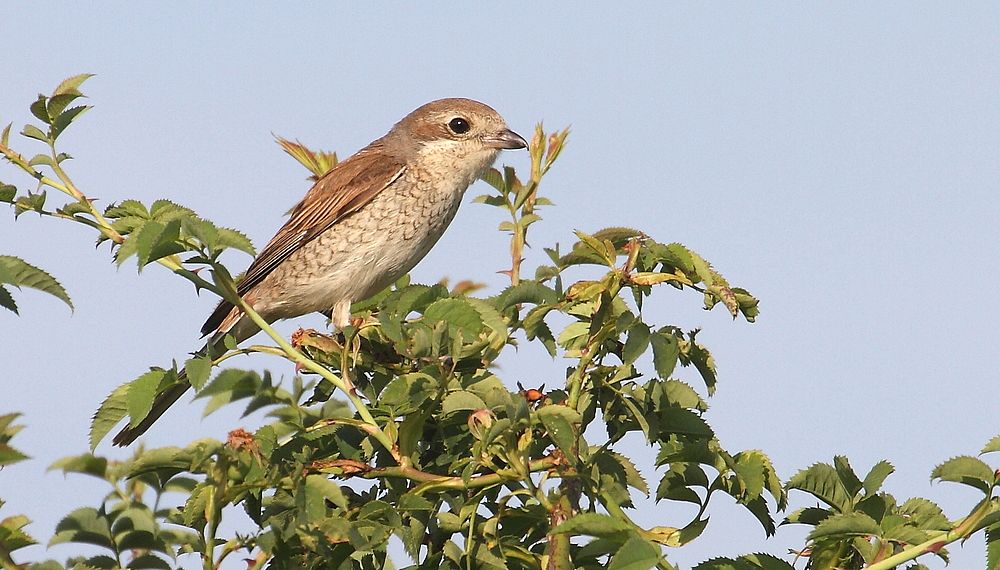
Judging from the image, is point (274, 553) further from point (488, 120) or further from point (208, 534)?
point (488, 120)

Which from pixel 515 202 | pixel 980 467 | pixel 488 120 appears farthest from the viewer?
pixel 488 120

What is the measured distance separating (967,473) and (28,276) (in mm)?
2017

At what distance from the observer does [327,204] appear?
21.0ft

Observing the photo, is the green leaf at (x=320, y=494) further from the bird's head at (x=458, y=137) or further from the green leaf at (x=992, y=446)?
the bird's head at (x=458, y=137)

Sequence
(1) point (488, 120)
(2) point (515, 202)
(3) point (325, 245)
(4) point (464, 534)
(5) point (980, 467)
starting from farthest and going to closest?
(1) point (488, 120), (3) point (325, 245), (2) point (515, 202), (4) point (464, 534), (5) point (980, 467)

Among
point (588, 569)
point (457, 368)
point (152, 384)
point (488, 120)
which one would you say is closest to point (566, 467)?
point (588, 569)

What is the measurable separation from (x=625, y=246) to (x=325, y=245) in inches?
145

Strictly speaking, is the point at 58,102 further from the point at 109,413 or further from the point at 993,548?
the point at 993,548

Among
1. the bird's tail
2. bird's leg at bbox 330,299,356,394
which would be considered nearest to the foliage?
the bird's tail

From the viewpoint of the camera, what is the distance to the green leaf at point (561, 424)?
8.14 ft

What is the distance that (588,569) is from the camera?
2768 millimetres

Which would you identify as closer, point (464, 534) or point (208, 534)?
point (208, 534)

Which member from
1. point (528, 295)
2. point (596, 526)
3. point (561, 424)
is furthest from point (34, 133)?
point (596, 526)

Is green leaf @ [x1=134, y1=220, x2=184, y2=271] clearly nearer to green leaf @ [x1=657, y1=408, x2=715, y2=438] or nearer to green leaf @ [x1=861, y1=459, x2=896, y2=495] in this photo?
green leaf @ [x1=657, y1=408, x2=715, y2=438]
